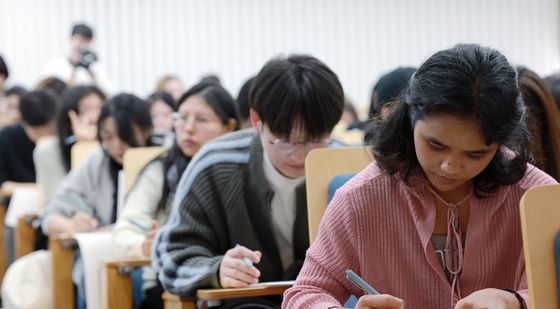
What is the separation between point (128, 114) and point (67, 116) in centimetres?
92

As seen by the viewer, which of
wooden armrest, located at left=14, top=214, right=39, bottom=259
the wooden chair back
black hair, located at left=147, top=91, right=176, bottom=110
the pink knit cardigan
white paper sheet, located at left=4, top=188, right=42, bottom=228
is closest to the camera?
the pink knit cardigan

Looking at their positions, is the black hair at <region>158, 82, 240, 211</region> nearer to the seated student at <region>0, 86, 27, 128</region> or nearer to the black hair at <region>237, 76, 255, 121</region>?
the black hair at <region>237, 76, 255, 121</region>

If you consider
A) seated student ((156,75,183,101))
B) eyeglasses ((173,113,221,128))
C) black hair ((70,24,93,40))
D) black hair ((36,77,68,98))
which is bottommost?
seated student ((156,75,183,101))

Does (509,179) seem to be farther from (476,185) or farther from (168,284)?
(168,284)

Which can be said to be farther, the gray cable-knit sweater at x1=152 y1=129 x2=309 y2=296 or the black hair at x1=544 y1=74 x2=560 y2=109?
the black hair at x1=544 y1=74 x2=560 y2=109

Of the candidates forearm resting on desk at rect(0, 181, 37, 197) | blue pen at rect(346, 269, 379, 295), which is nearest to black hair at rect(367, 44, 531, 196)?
blue pen at rect(346, 269, 379, 295)

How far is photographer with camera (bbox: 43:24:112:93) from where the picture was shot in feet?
26.7

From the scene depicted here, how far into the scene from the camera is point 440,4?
427 inches

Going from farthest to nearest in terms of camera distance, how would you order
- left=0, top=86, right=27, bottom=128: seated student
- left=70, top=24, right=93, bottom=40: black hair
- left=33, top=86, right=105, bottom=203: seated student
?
left=70, top=24, right=93, bottom=40: black hair < left=0, top=86, right=27, bottom=128: seated student < left=33, top=86, right=105, bottom=203: seated student

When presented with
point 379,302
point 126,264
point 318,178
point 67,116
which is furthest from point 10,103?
point 379,302

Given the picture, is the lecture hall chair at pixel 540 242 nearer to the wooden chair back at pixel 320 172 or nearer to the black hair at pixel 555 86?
the wooden chair back at pixel 320 172

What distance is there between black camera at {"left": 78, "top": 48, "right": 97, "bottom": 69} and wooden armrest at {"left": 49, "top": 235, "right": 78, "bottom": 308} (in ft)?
14.7

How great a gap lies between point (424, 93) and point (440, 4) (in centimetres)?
938

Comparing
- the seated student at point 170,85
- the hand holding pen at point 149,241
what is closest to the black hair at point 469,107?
the hand holding pen at point 149,241
